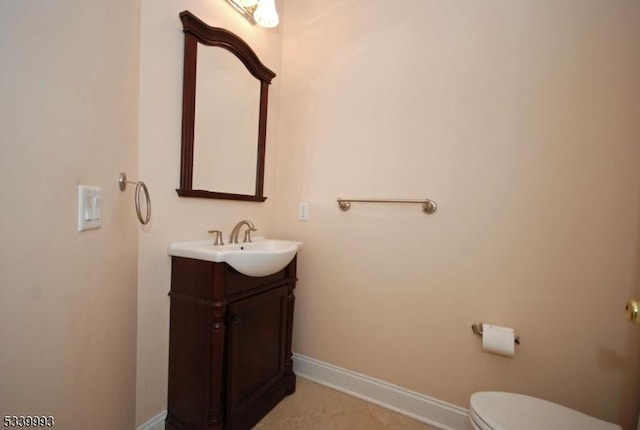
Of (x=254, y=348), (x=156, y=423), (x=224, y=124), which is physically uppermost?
(x=224, y=124)

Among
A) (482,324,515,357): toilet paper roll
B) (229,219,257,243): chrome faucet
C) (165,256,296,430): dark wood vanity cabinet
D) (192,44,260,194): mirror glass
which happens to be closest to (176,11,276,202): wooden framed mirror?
(192,44,260,194): mirror glass

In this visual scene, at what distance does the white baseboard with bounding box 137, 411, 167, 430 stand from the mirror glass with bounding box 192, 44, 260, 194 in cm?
103

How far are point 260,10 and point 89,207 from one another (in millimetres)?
1381

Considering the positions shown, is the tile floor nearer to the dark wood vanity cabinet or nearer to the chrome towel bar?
the dark wood vanity cabinet

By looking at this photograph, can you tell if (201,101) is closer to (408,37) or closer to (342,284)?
(408,37)

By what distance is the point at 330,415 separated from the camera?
146 centimetres

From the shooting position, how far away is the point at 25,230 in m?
0.57

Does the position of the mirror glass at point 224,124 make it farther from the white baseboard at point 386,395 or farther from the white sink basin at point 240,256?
the white baseboard at point 386,395

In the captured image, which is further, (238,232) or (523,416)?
(238,232)

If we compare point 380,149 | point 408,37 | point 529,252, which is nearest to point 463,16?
point 408,37

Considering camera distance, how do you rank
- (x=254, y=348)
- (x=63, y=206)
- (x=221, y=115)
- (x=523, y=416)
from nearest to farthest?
(x=63, y=206)
(x=523, y=416)
(x=254, y=348)
(x=221, y=115)

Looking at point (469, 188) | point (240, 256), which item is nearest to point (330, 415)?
point (240, 256)

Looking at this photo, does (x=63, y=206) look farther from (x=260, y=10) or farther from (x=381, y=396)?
(x=381, y=396)

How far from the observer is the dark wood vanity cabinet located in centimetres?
113
